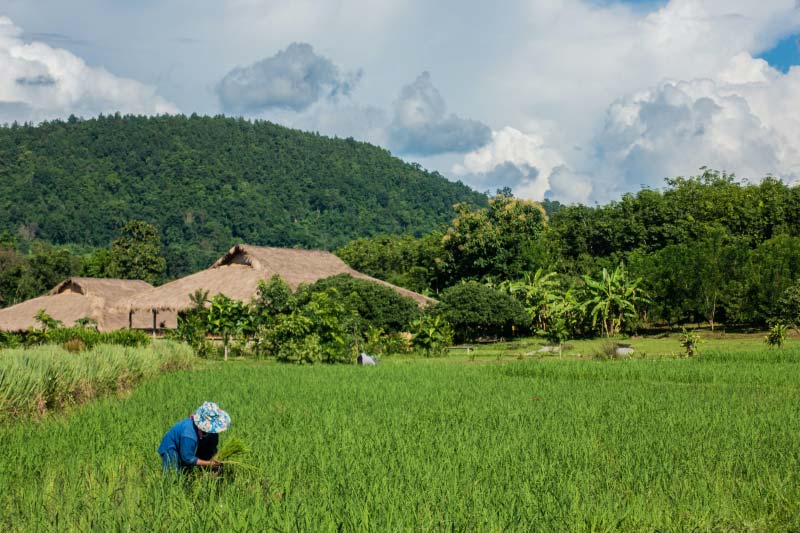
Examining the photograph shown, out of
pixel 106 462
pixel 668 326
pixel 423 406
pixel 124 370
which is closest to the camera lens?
pixel 106 462

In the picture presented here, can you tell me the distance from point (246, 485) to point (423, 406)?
4576mm

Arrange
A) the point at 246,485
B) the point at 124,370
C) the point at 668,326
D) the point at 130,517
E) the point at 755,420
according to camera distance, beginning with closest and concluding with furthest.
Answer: the point at 130,517, the point at 246,485, the point at 755,420, the point at 124,370, the point at 668,326

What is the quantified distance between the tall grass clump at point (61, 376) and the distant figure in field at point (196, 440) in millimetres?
3576

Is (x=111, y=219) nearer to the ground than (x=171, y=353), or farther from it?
farther from it

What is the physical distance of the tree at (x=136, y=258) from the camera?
41.5m

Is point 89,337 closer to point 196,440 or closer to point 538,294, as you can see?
point 196,440

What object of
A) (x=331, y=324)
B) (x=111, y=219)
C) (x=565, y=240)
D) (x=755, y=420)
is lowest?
(x=755, y=420)

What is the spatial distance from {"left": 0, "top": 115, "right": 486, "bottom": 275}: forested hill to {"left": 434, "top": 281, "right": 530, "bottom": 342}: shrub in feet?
119

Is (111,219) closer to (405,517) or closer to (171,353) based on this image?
(171,353)

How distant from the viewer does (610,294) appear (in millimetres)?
25000

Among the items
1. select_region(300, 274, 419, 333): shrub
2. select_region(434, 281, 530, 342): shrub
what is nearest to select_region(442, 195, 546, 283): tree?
select_region(434, 281, 530, 342): shrub

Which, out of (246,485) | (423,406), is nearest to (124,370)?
(423,406)

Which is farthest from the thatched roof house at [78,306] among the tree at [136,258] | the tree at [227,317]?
the tree at [136,258]

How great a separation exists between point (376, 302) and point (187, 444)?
1821 centimetres
